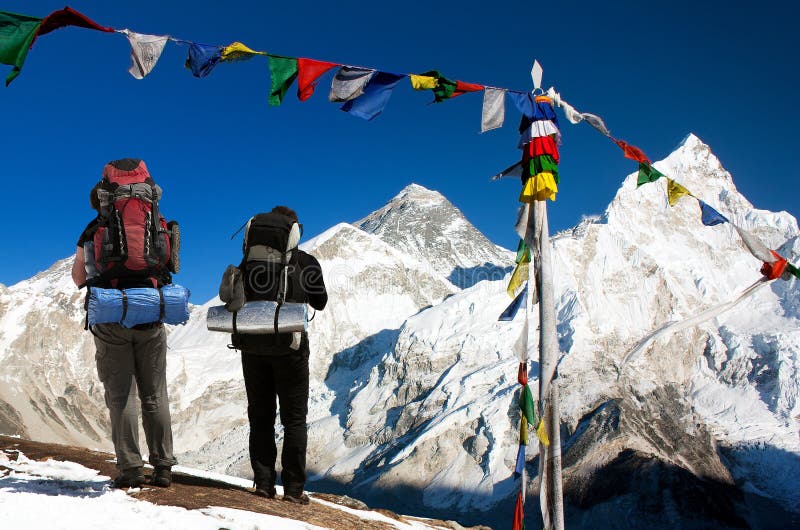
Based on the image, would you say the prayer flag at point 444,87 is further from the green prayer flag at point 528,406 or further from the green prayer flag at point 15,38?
the green prayer flag at point 15,38

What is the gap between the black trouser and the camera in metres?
9.54

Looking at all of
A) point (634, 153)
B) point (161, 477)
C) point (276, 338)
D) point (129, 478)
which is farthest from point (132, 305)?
point (634, 153)

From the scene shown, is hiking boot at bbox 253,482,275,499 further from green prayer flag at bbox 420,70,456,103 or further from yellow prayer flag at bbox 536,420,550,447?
green prayer flag at bbox 420,70,456,103

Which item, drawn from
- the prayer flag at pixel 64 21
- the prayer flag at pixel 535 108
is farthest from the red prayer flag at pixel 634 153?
the prayer flag at pixel 64 21

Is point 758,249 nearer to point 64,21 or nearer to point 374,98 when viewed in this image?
point 374,98

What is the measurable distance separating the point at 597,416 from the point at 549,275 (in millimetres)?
161969

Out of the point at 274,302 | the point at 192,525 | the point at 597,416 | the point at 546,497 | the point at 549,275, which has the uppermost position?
the point at 597,416

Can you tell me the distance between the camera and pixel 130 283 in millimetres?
8828

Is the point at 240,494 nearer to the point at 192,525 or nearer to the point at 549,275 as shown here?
the point at 192,525

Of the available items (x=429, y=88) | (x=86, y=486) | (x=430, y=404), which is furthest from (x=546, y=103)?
(x=430, y=404)

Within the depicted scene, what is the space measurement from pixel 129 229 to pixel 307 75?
4.48 meters

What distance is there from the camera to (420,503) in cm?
16338

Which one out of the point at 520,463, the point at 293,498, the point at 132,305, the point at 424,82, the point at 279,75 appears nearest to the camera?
the point at 132,305

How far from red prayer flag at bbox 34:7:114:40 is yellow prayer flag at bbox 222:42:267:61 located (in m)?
2.34
